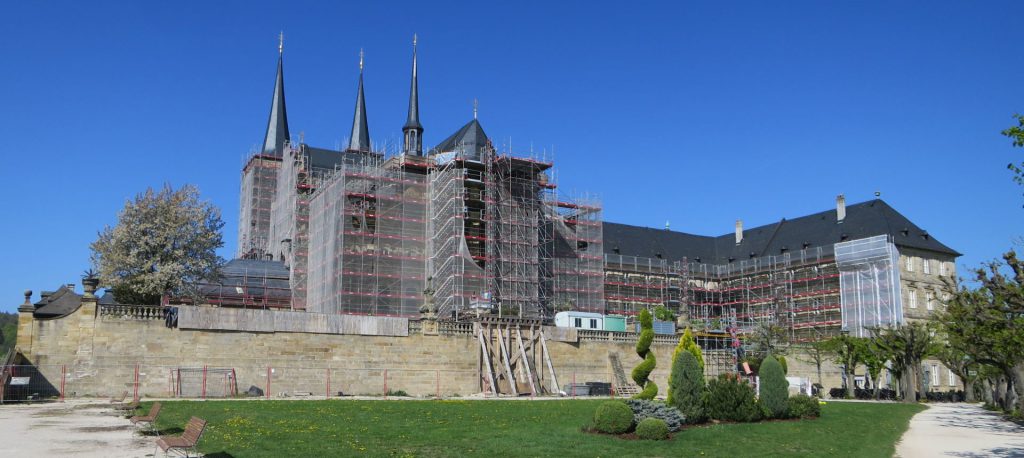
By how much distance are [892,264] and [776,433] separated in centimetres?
4654

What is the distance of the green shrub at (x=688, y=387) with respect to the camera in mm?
22375

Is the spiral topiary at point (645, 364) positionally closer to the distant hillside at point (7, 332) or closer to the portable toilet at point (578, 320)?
the portable toilet at point (578, 320)

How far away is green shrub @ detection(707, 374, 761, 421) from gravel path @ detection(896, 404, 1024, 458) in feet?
12.6

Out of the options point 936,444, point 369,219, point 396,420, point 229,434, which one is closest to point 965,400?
point 936,444

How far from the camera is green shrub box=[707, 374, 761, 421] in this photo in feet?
76.9

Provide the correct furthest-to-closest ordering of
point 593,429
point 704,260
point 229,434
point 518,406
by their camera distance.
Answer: point 704,260 → point 518,406 → point 593,429 → point 229,434

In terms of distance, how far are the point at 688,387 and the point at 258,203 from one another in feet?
205

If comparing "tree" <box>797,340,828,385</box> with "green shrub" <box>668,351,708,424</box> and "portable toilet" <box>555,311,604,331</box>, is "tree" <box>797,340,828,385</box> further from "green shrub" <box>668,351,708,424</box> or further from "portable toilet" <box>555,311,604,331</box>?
"green shrub" <box>668,351,708,424</box>

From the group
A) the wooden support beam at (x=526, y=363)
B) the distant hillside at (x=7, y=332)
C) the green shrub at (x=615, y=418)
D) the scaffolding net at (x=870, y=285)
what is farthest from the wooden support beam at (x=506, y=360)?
the distant hillside at (x=7, y=332)

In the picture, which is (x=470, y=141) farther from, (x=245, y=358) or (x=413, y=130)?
(x=245, y=358)

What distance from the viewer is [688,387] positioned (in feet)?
73.9

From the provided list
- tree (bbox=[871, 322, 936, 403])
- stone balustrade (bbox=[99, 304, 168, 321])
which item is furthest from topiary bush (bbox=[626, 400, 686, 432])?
tree (bbox=[871, 322, 936, 403])

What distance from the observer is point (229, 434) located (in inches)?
716

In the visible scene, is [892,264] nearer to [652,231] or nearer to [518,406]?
[652,231]
